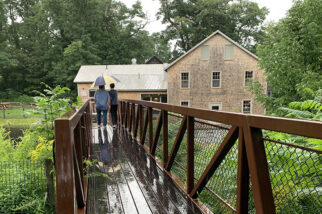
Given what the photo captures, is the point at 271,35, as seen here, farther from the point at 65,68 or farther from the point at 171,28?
the point at 65,68

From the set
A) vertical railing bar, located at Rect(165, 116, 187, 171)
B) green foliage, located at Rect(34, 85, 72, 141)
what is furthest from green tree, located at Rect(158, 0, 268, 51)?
vertical railing bar, located at Rect(165, 116, 187, 171)

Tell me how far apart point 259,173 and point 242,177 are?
28 cm

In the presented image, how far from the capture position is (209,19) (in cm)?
4097

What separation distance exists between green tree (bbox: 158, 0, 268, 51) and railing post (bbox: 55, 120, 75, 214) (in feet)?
132

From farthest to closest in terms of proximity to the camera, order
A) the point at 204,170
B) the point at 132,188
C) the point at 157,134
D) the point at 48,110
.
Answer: the point at 48,110
the point at 157,134
the point at 132,188
the point at 204,170

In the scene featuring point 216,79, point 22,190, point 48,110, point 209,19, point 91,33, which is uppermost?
point 209,19

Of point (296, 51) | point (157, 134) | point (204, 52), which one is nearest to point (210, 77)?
point (204, 52)

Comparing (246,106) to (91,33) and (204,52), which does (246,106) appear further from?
(91,33)

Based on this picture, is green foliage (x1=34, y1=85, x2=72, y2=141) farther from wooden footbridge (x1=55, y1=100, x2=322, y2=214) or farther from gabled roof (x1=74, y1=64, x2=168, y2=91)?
gabled roof (x1=74, y1=64, x2=168, y2=91)

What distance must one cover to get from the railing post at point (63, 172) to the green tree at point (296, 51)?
1393cm

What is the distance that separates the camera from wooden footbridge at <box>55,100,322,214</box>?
1.56 meters

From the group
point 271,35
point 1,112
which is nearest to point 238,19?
point 271,35

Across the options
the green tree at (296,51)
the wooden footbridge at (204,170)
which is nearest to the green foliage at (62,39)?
the green tree at (296,51)

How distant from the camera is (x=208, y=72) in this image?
2514 centimetres
